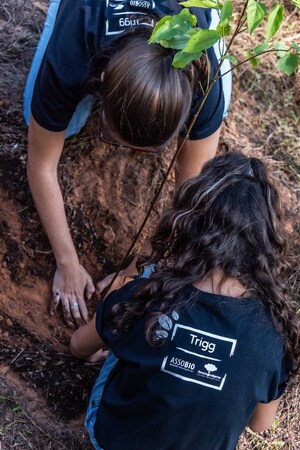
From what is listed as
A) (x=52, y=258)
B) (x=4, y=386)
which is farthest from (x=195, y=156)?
(x=4, y=386)

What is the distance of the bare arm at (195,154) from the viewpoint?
2.06 m

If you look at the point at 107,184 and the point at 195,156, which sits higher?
the point at 195,156

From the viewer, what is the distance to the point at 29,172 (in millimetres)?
2121

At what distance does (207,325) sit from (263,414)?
0.45 m

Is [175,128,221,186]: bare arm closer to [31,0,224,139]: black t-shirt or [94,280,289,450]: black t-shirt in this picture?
[31,0,224,139]: black t-shirt

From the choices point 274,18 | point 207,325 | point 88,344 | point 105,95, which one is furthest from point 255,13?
point 88,344

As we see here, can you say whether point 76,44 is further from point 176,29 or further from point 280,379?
point 280,379

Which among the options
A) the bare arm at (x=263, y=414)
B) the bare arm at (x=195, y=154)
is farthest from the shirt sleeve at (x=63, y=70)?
the bare arm at (x=263, y=414)

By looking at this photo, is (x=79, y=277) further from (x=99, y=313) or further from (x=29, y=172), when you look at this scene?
(x=99, y=313)

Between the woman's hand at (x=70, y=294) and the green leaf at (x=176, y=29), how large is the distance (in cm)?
100

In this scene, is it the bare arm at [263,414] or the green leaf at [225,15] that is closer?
the green leaf at [225,15]

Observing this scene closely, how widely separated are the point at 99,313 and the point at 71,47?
722mm

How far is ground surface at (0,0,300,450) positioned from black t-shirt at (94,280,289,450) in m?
0.54

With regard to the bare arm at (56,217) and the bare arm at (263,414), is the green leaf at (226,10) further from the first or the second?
the bare arm at (263,414)
